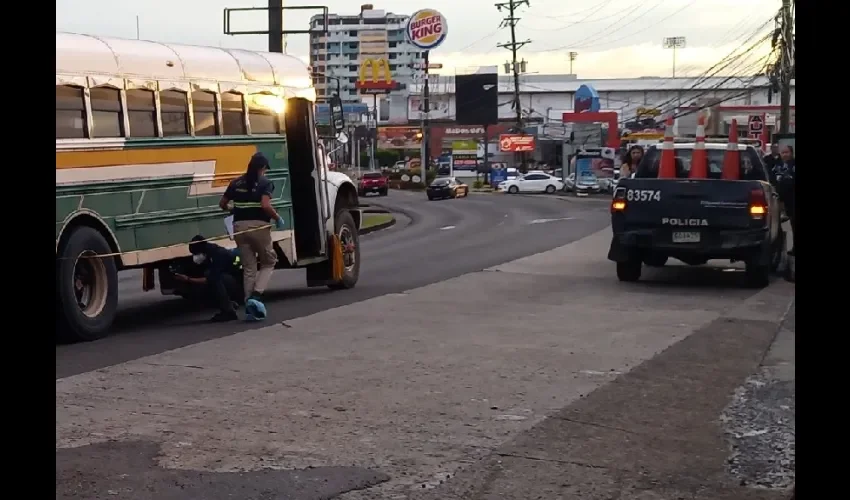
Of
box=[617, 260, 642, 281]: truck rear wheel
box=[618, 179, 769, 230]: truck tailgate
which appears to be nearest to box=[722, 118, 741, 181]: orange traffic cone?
box=[618, 179, 769, 230]: truck tailgate

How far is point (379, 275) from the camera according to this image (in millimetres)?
17516

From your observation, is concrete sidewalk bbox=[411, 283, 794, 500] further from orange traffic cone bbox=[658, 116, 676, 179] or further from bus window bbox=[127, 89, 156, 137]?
orange traffic cone bbox=[658, 116, 676, 179]

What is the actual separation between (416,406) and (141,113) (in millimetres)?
5207

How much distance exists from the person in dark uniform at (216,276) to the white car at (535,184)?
195 ft

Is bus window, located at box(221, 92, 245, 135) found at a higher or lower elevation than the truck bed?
higher

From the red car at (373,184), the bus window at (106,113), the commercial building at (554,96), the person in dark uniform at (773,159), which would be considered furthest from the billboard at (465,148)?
the bus window at (106,113)

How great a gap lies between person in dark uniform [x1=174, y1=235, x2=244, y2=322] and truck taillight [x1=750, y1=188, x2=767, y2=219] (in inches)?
254

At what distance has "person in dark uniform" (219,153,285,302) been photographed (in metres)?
11.9

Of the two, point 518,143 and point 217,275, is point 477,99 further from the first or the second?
point 217,275

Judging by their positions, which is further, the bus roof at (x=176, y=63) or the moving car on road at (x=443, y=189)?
the moving car on road at (x=443, y=189)

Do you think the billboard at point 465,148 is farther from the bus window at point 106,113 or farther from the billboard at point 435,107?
the bus window at point 106,113

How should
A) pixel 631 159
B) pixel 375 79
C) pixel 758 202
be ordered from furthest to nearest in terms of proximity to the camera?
pixel 375 79 → pixel 631 159 → pixel 758 202

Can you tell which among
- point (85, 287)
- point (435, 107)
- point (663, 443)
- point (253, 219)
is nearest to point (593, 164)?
point (435, 107)

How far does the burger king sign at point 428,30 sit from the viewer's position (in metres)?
83.9
